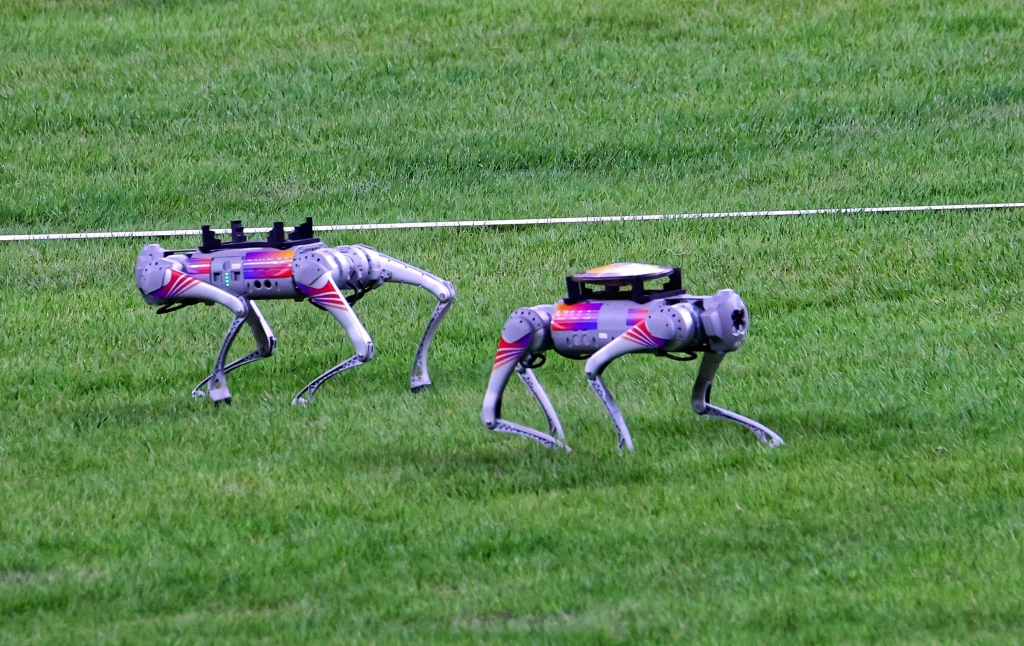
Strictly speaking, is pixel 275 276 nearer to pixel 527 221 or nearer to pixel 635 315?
pixel 635 315

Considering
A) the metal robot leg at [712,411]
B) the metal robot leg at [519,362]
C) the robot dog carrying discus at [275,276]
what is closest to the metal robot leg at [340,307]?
the robot dog carrying discus at [275,276]

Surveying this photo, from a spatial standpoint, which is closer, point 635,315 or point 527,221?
point 635,315

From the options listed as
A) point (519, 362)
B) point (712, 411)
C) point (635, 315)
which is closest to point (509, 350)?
point (519, 362)

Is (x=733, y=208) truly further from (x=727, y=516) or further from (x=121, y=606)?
(x=121, y=606)

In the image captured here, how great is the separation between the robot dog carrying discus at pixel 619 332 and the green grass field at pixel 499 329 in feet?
0.82

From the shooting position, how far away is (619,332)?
7617 mm

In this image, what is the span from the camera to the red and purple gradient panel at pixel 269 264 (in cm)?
909

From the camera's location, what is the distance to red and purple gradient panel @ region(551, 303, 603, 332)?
771 cm

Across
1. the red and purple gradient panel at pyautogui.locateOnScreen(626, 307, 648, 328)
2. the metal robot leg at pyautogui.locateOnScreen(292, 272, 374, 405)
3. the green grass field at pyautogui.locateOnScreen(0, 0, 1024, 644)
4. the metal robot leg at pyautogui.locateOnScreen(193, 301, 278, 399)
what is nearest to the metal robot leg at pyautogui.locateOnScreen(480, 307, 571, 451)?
the green grass field at pyautogui.locateOnScreen(0, 0, 1024, 644)

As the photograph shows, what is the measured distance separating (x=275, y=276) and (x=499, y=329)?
277 centimetres

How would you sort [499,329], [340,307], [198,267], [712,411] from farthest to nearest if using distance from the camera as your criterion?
[499,329]
[198,267]
[340,307]
[712,411]

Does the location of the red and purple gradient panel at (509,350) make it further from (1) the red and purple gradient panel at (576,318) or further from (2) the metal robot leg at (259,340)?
(2) the metal robot leg at (259,340)

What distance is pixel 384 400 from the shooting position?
961 centimetres

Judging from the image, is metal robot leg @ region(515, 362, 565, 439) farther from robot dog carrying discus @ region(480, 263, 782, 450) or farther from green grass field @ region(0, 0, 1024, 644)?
green grass field @ region(0, 0, 1024, 644)
